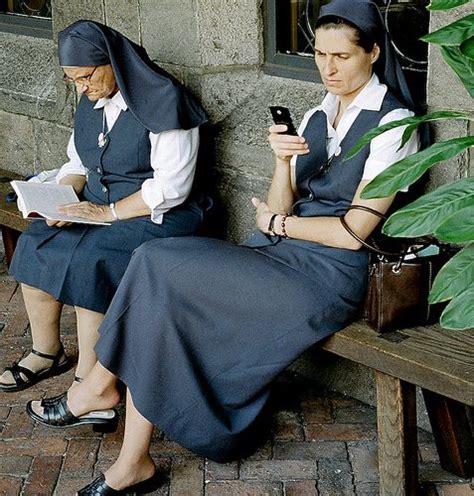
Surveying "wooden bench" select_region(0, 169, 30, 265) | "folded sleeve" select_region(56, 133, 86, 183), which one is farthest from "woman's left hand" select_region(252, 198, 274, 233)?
"wooden bench" select_region(0, 169, 30, 265)

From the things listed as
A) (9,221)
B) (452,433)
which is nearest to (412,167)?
(452,433)

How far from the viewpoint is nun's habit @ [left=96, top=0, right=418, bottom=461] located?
3664 millimetres

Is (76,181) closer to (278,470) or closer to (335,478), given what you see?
(278,470)

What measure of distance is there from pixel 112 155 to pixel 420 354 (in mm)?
1632

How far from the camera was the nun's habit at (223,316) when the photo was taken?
12.0ft

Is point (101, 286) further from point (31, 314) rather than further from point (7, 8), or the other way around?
point (7, 8)

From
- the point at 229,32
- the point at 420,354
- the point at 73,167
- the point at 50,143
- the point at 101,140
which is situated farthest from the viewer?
the point at 50,143

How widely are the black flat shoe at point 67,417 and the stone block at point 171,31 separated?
1472 millimetres

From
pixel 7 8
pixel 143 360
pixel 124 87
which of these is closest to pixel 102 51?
pixel 124 87

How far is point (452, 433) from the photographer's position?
371 centimetres

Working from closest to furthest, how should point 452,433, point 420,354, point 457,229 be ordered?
point 457,229 → point 420,354 → point 452,433

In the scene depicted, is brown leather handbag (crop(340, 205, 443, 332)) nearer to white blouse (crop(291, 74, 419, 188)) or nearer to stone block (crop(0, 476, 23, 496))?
white blouse (crop(291, 74, 419, 188))

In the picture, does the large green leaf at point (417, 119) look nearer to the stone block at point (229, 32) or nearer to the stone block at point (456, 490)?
the stone block at point (456, 490)

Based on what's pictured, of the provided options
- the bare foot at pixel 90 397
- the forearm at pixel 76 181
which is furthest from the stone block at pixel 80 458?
the forearm at pixel 76 181
